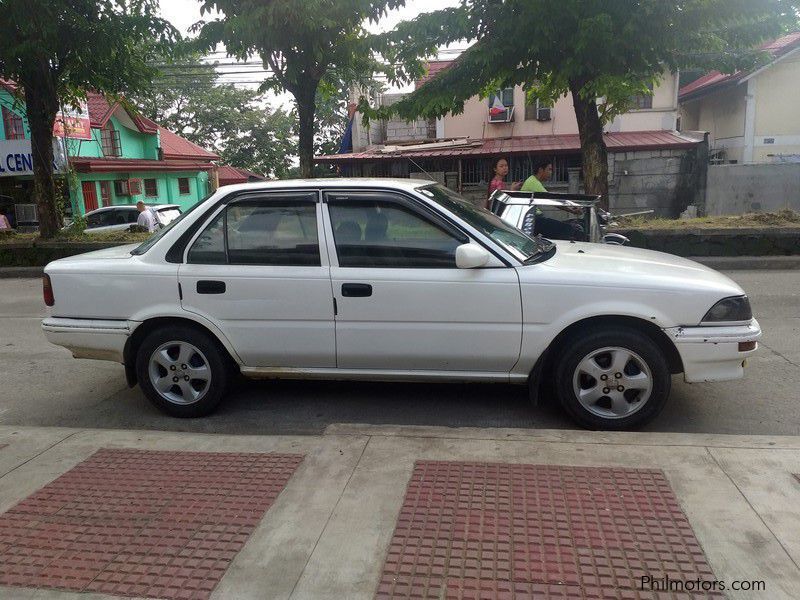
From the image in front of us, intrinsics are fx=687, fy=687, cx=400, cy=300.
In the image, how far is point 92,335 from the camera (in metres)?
4.93

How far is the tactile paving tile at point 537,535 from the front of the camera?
273 cm

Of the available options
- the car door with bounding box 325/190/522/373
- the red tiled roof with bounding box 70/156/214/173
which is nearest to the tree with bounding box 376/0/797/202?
the car door with bounding box 325/190/522/373

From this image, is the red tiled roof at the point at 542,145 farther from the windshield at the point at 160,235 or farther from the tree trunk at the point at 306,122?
the windshield at the point at 160,235

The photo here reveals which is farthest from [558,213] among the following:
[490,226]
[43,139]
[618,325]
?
[43,139]

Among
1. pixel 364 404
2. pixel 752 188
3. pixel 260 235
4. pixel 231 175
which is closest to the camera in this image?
pixel 260 235

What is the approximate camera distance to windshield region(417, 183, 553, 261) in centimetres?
465

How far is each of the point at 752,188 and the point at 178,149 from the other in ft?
87.4

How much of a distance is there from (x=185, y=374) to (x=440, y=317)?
6.16 feet

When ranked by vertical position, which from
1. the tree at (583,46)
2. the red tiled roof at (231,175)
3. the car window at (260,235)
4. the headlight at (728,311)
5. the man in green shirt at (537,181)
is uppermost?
the tree at (583,46)

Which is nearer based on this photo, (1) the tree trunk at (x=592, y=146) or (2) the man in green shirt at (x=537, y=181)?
(2) the man in green shirt at (x=537, y=181)

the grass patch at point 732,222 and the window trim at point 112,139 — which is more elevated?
the window trim at point 112,139

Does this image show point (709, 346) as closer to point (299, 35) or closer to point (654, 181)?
point (299, 35)

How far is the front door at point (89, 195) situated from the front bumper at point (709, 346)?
1099 inches

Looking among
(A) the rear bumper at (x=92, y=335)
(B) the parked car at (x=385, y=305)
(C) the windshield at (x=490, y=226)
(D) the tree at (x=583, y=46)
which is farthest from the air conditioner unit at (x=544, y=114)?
(A) the rear bumper at (x=92, y=335)
